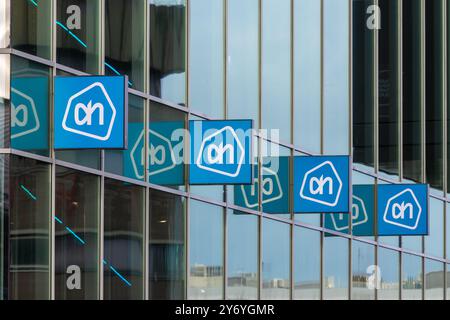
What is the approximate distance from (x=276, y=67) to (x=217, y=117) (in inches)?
118

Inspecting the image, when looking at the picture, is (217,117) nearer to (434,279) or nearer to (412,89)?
(412,89)

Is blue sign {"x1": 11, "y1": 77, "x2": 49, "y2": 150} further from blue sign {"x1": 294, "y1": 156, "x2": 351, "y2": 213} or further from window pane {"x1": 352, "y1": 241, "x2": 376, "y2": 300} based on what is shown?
window pane {"x1": 352, "y1": 241, "x2": 376, "y2": 300}

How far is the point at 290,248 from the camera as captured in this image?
83.6ft

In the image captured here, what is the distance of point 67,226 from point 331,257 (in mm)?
11337

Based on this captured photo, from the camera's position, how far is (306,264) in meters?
26.2

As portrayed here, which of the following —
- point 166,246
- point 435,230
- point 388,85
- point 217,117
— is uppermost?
point 388,85

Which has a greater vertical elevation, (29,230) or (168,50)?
(168,50)

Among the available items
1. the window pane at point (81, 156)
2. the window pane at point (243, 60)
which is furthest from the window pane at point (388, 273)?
the window pane at point (81, 156)

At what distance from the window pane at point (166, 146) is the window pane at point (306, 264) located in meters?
5.69

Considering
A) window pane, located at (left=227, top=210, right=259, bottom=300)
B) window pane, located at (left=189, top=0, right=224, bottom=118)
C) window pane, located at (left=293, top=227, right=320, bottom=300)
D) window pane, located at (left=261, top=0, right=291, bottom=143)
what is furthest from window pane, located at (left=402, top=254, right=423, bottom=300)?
window pane, located at (left=189, top=0, right=224, bottom=118)

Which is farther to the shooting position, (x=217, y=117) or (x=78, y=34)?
(x=217, y=117)

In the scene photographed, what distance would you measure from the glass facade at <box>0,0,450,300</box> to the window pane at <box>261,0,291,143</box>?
4 centimetres

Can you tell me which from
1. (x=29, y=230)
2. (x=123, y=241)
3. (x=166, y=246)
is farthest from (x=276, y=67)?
(x=29, y=230)

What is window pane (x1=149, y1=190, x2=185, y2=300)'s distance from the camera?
65.3 feet
